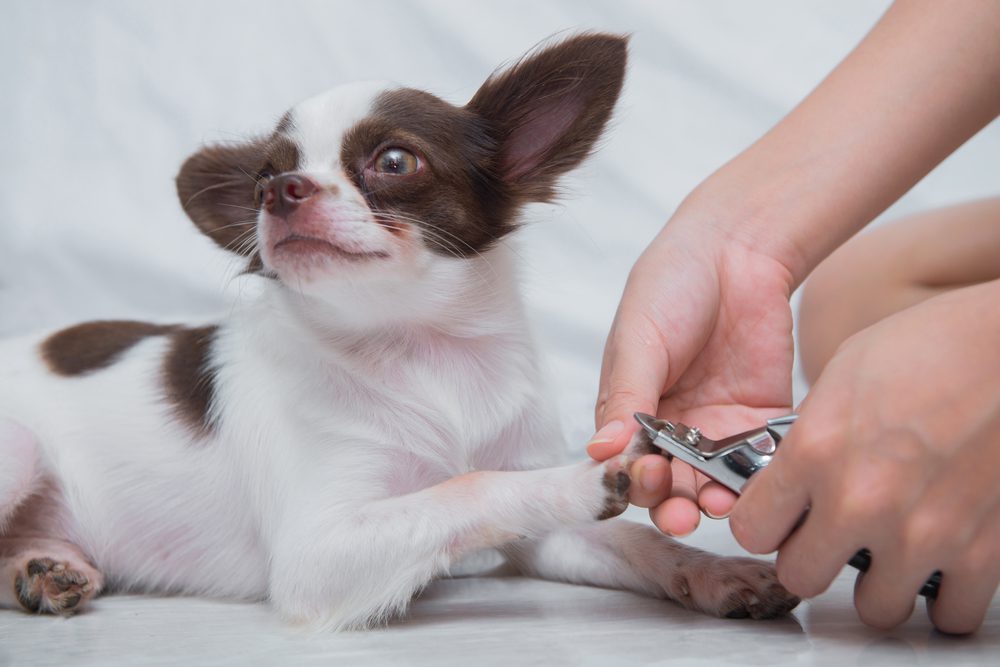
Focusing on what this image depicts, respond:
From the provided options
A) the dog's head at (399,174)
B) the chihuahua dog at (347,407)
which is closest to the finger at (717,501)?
the chihuahua dog at (347,407)

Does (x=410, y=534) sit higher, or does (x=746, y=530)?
(x=746, y=530)

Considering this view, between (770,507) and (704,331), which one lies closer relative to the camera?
(770,507)

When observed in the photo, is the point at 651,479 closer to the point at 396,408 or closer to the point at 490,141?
the point at 396,408

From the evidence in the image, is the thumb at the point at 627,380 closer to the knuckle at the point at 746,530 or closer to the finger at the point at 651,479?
the finger at the point at 651,479

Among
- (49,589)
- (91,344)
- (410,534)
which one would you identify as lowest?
(49,589)

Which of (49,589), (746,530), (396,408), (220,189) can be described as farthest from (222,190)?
(746,530)

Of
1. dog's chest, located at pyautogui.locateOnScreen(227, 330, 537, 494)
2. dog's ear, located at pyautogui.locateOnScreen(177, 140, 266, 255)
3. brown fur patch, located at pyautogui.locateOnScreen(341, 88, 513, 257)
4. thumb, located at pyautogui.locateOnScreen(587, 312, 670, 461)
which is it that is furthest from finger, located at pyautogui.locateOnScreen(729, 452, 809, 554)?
dog's ear, located at pyautogui.locateOnScreen(177, 140, 266, 255)
